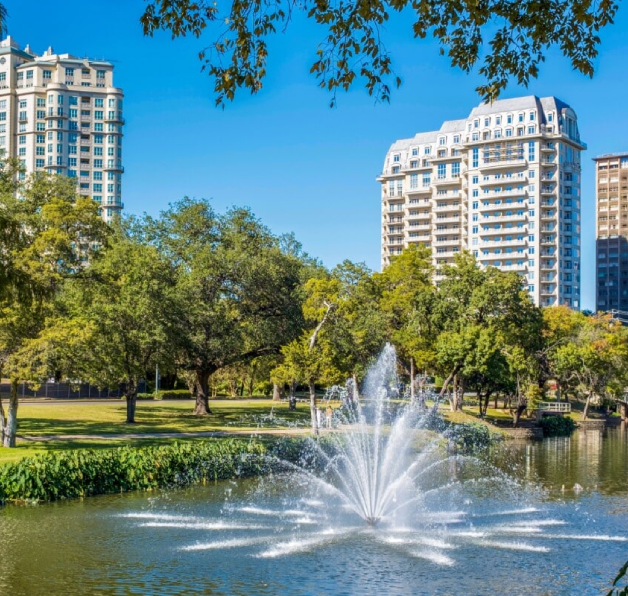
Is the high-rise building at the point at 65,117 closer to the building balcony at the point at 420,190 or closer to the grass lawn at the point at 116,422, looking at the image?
the building balcony at the point at 420,190

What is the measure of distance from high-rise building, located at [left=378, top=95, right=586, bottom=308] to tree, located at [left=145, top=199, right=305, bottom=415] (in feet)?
272

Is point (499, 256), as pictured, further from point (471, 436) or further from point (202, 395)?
point (202, 395)

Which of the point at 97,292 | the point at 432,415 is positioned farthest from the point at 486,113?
the point at 97,292

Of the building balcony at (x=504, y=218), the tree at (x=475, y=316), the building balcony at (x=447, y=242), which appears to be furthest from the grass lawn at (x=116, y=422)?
the building balcony at (x=447, y=242)

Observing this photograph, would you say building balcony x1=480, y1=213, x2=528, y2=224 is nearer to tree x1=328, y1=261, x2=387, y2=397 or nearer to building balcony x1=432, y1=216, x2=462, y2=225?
building balcony x1=432, y1=216, x2=462, y2=225

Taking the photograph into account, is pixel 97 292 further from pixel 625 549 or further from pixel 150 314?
pixel 625 549

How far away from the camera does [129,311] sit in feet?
147

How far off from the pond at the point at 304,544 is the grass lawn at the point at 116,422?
680 centimetres

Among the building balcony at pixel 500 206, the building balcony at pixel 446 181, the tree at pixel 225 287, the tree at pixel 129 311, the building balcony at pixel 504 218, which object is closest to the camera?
the tree at pixel 129 311

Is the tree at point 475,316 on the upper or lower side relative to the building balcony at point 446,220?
lower

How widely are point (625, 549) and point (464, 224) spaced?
13213cm

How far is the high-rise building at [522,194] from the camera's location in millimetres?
139875

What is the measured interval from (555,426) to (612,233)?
14157 cm

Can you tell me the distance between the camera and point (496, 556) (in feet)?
64.2
